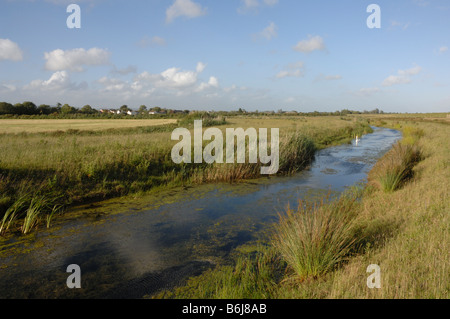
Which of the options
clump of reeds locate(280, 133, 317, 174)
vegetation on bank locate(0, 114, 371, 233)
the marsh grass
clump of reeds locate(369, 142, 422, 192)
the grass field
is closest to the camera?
the marsh grass

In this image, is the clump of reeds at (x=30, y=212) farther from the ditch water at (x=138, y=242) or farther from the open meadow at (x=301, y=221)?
the ditch water at (x=138, y=242)

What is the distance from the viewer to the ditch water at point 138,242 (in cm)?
489

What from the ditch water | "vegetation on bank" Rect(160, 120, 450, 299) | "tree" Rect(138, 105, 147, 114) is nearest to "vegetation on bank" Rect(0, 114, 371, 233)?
the ditch water

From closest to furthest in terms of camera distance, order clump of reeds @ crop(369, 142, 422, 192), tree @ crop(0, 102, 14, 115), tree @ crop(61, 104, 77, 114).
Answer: clump of reeds @ crop(369, 142, 422, 192), tree @ crop(0, 102, 14, 115), tree @ crop(61, 104, 77, 114)

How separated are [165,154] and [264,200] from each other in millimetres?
5888

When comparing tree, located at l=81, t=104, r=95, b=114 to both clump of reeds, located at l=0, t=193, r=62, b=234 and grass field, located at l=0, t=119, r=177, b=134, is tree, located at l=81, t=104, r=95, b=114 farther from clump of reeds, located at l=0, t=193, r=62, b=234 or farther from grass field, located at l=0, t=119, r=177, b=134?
clump of reeds, located at l=0, t=193, r=62, b=234

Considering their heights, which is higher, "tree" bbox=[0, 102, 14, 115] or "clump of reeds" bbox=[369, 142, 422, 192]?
"tree" bbox=[0, 102, 14, 115]

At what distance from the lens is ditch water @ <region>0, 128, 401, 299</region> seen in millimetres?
4895

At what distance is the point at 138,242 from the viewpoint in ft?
21.4

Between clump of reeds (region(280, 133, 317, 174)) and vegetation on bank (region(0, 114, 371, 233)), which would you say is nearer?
vegetation on bank (region(0, 114, 371, 233))

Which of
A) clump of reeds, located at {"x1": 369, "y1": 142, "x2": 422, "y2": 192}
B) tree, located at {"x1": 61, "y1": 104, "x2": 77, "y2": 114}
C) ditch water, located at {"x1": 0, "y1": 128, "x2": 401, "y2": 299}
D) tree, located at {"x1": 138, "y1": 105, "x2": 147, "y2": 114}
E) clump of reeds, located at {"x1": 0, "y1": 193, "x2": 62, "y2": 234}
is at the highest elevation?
tree, located at {"x1": 138, "y1": 105, "x2": 147, "y2": 114}

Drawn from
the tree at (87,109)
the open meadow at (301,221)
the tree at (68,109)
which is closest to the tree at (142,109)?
the tree at (87,109)
